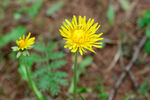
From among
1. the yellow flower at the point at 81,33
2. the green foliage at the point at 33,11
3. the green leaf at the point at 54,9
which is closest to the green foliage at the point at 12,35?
the green foliage at the point at 33,11

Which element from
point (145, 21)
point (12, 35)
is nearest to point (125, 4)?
point (145, 21)

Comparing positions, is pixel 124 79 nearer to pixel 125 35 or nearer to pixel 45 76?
pixel 125 35

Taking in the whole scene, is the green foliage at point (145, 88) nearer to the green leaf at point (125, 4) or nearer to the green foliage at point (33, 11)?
the green leaf at point (125, 4)

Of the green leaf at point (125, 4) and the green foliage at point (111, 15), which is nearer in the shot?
the green foliage at point (111, 15)

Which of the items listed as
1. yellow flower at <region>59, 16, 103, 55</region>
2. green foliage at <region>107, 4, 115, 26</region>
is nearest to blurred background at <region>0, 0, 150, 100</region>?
green foliage at <region>107, 4, 115, 26</region>

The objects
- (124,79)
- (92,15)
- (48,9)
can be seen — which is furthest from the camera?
(48,9)

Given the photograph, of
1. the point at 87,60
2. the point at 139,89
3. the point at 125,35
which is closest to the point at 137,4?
the point at 125,35

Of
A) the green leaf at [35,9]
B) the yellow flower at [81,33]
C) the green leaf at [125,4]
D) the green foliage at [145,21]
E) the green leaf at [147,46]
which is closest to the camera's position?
the yellow flower at [81,33]

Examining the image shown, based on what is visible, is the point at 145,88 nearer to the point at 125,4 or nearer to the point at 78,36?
the point at 78,36
